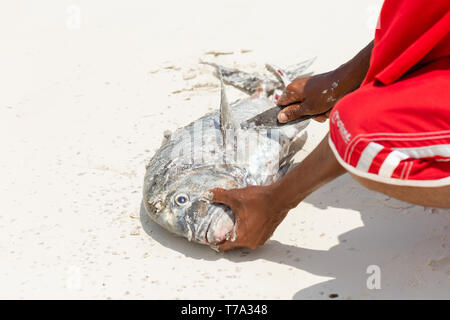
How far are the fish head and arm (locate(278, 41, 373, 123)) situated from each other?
542 millimetres

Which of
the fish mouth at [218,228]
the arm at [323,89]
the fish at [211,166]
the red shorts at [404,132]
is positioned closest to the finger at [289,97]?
the arm at [323,89]

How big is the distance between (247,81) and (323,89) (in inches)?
54.4

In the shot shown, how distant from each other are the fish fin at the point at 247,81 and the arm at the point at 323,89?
2.90ft

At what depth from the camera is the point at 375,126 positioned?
88.3 inches

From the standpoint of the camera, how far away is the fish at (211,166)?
2.96 meters

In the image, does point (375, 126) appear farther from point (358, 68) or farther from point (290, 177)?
point (358, 68)

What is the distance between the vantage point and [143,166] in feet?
12.6

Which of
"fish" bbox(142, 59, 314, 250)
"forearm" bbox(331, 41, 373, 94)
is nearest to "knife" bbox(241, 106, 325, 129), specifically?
"fish" bbox(142, 59, 314, 250)

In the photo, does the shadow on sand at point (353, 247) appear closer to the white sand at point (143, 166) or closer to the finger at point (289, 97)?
the white sand at point (143, 166)

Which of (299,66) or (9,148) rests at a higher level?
(299,66)

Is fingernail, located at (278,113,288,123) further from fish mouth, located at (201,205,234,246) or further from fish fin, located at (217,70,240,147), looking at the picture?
fish mouth, located at (201,205,234,246)

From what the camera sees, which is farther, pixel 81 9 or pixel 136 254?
pixel 81 9

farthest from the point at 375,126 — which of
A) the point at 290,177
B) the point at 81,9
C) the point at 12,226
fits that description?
the point at 81,9

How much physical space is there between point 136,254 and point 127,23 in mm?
3402
